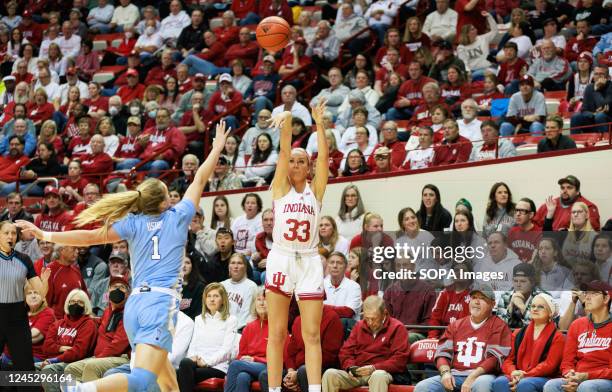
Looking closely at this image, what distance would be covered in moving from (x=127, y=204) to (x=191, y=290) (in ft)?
17.2

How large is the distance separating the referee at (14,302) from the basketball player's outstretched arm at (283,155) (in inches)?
122

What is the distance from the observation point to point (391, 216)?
14555mm

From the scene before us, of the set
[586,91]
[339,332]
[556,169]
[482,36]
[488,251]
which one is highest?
[482,36]

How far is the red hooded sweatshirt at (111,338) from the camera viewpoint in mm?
12055

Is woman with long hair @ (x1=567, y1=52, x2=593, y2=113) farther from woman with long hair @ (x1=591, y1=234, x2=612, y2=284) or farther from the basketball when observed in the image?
the basketball

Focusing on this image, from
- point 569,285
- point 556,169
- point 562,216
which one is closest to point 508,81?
point 556,169

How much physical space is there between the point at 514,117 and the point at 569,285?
4018mm

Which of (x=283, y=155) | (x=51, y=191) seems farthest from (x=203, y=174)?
(x=51, y=191)

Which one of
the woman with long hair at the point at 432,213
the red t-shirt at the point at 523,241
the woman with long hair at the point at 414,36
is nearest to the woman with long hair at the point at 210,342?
the woman with long hair at the point at 432,213

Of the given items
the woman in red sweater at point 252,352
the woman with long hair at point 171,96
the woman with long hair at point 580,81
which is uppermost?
the woman with long hair at point 171,96

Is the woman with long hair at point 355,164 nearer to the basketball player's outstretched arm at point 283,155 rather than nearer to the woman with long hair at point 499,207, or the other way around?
the woman with long hair at point 499,207

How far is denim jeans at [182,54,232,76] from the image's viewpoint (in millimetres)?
19594

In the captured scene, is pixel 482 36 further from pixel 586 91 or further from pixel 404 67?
pixel 586 91

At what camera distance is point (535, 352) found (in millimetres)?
10070
